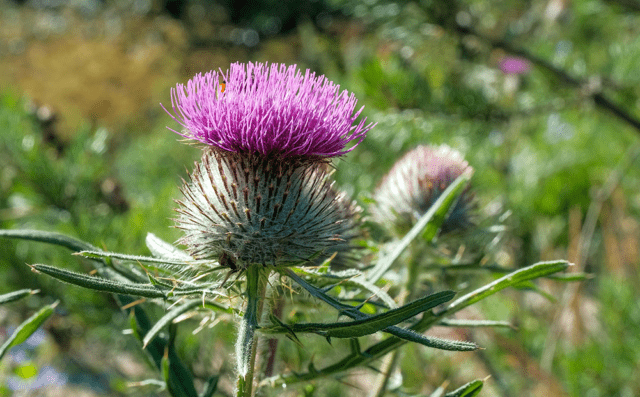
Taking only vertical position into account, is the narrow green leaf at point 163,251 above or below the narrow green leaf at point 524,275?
above

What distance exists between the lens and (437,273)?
3.97 feet

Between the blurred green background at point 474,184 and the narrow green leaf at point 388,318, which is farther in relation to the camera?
the blurred green background at point 474,184

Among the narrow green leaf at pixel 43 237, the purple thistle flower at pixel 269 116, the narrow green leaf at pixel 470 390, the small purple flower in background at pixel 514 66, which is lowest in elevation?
the narrow green leaf at pixel 470 390

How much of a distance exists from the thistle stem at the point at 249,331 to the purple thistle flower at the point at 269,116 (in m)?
0.23

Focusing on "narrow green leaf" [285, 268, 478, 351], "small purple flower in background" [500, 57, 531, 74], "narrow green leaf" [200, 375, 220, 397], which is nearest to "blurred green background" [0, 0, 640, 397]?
"small purple flower in background" [500, 57, 531, 74]

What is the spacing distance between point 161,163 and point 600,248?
482cm

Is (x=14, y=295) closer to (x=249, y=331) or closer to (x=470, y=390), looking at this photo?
(x=249, y=331)

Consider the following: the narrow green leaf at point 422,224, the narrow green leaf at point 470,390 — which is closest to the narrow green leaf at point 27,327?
the narrow green leaf at point 422,224

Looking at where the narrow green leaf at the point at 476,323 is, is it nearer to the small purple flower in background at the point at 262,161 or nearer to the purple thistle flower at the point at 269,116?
the small purple flower in background at the point at 262,161

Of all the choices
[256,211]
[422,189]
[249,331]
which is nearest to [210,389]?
[249,331]

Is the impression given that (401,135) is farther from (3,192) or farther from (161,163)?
(161,163)

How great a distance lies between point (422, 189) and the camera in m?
1.36

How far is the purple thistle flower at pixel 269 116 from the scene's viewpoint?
86 centimetres

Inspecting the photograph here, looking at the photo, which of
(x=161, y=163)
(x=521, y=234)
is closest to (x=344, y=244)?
(x=521, y=234)
